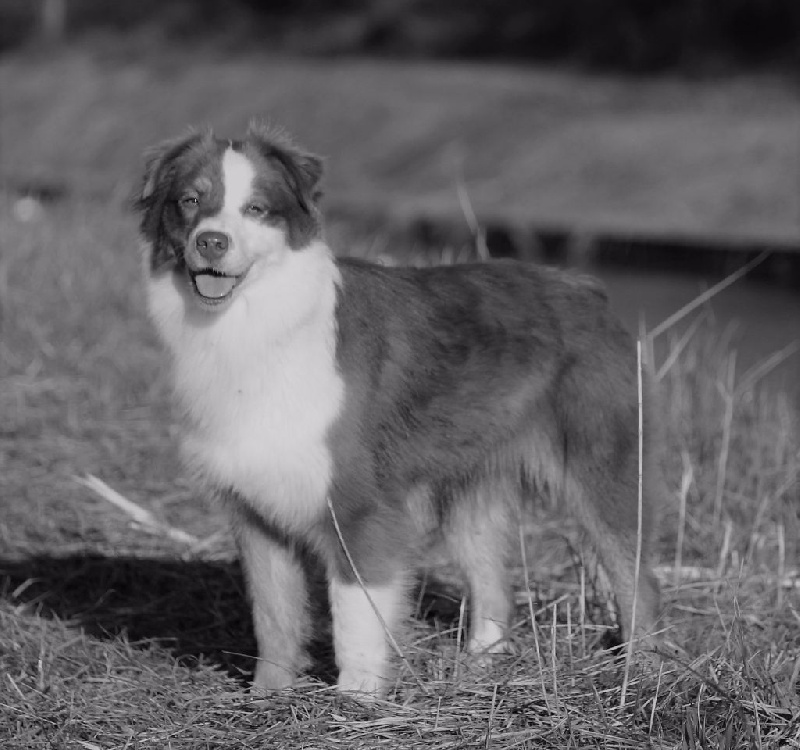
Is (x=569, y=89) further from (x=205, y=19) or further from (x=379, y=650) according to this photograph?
(x=379, y=650)

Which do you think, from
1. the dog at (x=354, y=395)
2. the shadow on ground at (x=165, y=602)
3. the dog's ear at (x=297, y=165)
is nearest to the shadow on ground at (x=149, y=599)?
the shadow on ground at (x=165, y=602)

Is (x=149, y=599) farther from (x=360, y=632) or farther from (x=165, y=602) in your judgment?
(x=360, y=632)

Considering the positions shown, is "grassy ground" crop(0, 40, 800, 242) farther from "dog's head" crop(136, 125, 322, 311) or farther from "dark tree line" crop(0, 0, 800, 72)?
"dog's head" crop(136, 125, 322, 311)

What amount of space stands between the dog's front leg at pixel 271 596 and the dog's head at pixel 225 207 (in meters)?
0.78

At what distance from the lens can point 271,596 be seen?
4.53 metres

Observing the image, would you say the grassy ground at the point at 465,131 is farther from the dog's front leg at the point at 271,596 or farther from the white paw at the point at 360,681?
the white paw at the point at 360,681

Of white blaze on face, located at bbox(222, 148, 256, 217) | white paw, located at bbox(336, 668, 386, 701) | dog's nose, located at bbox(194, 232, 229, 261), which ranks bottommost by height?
white paw, located at bbox(336, 668, 386, 701)

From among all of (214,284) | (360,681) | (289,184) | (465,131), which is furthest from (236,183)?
(465,131)

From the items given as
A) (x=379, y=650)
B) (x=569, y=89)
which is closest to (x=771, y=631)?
(x=379, y=650)

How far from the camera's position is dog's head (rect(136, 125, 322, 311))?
4.09 m

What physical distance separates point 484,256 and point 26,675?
109 inches

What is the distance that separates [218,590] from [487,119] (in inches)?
603

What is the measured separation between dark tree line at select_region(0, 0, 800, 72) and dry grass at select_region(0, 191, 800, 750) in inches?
599

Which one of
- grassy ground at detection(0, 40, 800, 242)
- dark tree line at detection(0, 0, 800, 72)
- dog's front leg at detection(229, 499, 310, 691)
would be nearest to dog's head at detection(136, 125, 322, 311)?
dog's front leg at detection(229, 499, 310, 691)
